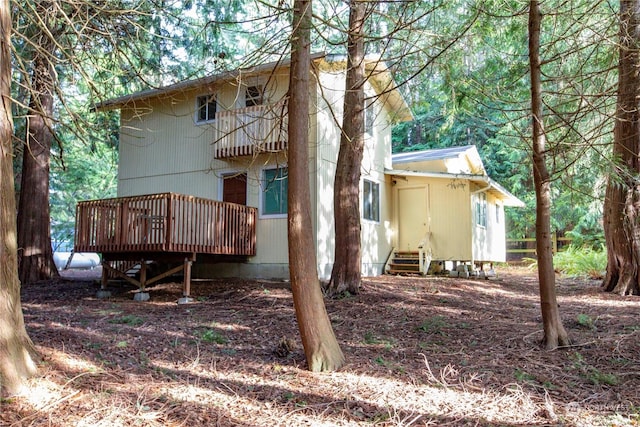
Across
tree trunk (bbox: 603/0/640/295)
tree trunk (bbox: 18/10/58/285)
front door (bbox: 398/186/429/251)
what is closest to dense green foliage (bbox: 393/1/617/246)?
tree trunk (bbox: 603/0/640/295)

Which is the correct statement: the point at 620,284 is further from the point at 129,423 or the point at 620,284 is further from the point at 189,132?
the point at 189,132

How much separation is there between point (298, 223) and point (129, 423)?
2.26 meters

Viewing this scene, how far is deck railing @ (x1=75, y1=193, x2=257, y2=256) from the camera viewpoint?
31.2 feet

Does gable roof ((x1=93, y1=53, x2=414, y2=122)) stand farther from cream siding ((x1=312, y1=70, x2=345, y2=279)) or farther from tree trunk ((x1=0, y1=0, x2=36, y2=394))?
tree trunk ((x1=0, y1=0, x2=36, y2=394))

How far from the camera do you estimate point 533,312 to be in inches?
314

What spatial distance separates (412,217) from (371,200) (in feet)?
6.38

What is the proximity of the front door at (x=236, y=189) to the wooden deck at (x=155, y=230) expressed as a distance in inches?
53.7

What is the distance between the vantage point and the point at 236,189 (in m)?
12.8

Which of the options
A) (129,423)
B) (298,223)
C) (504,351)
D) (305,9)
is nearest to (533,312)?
(504,351)

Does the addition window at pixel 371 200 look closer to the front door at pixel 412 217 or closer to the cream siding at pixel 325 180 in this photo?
the front door at pixel 412 217

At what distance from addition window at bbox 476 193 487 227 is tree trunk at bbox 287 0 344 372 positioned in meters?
12.2

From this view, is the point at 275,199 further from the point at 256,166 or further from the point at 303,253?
the point at 303,253

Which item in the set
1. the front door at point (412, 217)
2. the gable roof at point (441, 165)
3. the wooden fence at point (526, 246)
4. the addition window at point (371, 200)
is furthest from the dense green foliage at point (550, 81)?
the wooden fence at point (526, 246)

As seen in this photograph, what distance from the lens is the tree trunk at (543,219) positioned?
539 centimetres
